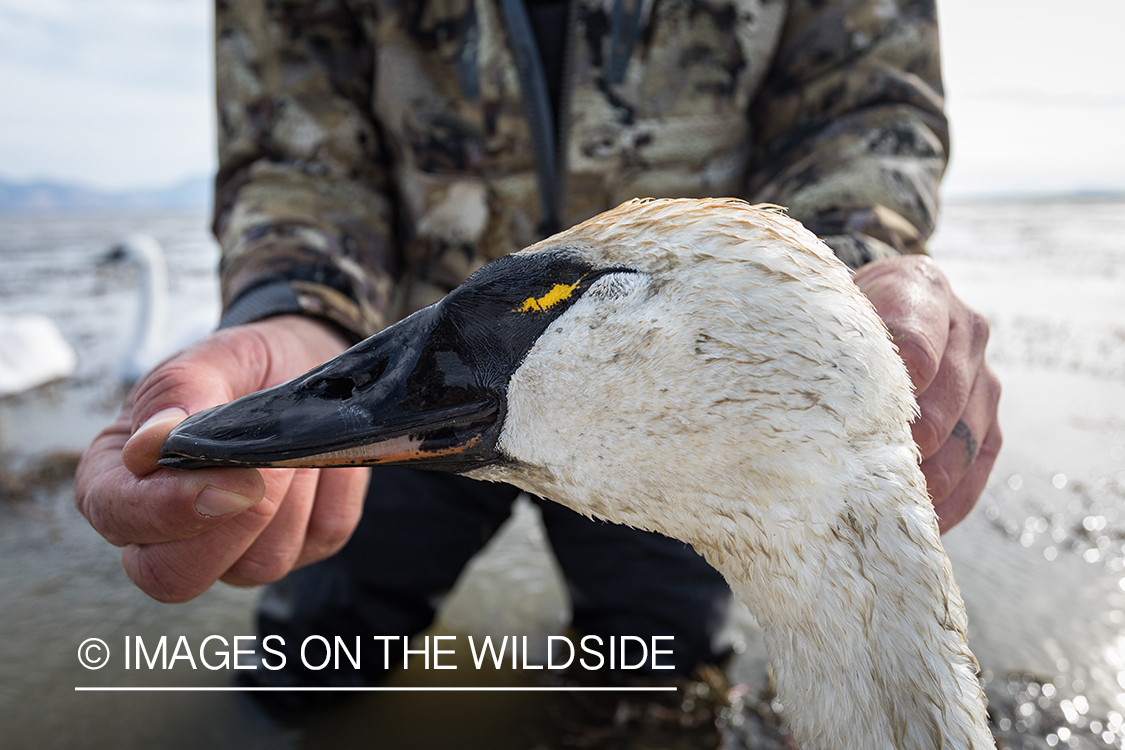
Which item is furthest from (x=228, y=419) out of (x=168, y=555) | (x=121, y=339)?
(x=121, y=339)

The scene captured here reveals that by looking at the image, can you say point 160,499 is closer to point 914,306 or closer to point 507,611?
A: point 914,306

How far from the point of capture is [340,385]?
1174mm

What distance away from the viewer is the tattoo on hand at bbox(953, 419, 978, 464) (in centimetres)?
149

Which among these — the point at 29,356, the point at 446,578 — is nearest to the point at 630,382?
the point at 446,578

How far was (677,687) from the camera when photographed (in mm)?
2918

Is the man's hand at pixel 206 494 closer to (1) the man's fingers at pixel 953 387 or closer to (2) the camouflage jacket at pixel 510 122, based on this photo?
(2) the camouflage jacket at pixel 510 122

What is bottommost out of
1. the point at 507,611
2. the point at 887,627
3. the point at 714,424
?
the point at 507,611

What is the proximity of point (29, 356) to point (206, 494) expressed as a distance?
765cm

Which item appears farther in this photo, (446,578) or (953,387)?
(446,578)

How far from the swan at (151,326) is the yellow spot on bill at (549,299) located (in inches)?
231

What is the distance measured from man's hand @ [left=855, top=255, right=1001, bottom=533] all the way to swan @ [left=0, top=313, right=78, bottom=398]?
823 centimetres

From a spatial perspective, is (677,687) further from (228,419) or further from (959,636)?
(228,419)

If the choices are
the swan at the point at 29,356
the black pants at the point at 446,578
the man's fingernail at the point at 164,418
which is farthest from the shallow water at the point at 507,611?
the man's fingernail at the point at 164,418

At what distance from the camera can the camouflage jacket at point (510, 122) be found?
2467 mm
